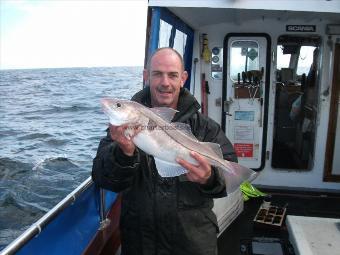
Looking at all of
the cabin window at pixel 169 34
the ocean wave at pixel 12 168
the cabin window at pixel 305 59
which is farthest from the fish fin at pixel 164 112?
the ocean wave at pixel 12 168

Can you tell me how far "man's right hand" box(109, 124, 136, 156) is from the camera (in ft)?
7.08

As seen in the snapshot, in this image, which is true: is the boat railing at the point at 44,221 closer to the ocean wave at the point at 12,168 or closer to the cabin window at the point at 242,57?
the cabin window at the point at 242,57

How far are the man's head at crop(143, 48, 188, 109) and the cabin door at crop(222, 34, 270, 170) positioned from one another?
433 centimetres

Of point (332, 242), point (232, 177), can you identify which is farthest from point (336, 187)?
point (232, 177)

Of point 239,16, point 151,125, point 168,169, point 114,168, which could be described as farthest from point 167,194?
point 239,16

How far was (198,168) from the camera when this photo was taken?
227 cm

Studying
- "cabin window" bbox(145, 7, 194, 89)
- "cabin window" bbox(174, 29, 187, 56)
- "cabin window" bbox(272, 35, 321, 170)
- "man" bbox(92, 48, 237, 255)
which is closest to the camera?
"man" bbox(92, 48, 237, 255)

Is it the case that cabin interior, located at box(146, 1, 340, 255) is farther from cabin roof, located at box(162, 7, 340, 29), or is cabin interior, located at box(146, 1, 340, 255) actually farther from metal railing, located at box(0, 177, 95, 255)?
metal railing, located at box(0, 177, 95, 255)

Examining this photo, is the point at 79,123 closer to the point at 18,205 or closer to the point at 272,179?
the point at 18,205

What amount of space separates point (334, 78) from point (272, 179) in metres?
2.20

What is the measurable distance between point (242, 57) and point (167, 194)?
15.8 ft

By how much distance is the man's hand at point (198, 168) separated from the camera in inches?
88.4

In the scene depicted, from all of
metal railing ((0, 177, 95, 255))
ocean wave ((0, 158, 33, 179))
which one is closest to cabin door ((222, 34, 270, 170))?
metal railing ((0, 177, 95, 255))

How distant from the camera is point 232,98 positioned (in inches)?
271
